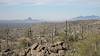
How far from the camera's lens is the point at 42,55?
155ft

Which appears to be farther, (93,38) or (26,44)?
(26,44)

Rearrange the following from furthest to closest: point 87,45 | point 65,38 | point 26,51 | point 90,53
Result: 1. point 65,38
2. point 26,51
3. point 87,45
4. point 90,53

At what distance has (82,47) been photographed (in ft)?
121

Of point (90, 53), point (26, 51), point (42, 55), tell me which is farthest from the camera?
point (26, 51)

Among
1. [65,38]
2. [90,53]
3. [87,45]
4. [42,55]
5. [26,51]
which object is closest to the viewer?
[90,53]

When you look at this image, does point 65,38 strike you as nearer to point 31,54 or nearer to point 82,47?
point 31,54

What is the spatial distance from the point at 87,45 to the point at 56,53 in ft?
43.3

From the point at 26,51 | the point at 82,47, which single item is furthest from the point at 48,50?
the point at 82,47

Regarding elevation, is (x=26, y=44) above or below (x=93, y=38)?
below

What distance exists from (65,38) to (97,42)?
3230 cm

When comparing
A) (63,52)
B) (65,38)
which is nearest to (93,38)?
(63,52)

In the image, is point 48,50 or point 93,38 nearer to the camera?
point 93,38

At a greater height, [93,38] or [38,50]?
[93,38]

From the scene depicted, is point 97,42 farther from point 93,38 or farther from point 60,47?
point 60,47
